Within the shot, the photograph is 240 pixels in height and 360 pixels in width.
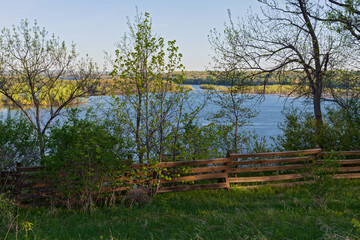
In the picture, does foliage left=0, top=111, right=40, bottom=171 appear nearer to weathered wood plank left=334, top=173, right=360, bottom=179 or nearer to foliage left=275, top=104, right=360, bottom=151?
foliage left=275, top=104, right=360, bottom=151

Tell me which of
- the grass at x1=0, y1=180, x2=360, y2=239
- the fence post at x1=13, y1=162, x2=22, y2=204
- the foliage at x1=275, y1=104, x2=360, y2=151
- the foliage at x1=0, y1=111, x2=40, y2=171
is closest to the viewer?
the grass at x1=0, y1=180, x2=360, y2=239

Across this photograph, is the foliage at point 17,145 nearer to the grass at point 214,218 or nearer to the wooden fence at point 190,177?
the wooden fence at point 190,177

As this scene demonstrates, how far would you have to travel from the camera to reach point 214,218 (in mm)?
6352

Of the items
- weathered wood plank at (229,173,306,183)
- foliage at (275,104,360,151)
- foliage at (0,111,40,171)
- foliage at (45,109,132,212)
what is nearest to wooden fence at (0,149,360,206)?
weathered wood plank at (229,173,306,183)

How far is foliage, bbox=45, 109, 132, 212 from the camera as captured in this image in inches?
303

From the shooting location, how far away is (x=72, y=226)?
257 inches

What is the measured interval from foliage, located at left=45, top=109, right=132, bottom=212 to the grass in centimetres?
55

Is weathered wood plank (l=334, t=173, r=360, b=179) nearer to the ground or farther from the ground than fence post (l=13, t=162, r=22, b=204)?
nearer to the ground

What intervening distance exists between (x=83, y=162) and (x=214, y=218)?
338 cm

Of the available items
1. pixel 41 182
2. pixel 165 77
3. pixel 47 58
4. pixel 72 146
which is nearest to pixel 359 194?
pixel 165 77

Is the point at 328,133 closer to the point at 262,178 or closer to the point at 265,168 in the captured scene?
the point at 265,168

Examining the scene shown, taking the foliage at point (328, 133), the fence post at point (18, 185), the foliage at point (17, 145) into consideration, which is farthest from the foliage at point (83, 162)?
the foliage at point (328, 133)

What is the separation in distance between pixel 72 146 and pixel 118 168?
1.29m

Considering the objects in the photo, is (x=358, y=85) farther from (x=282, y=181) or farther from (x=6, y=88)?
(x=6, y=88)
